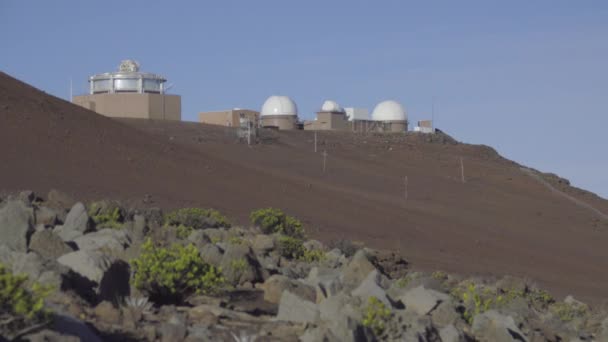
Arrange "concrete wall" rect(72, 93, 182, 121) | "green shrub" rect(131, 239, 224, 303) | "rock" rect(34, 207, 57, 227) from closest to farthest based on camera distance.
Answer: "green shrub" rect(131, 239, 224, 303), "rock" rect(34, 207, 57, 227), "concrete wall" rect(72, 93, 182, 121)

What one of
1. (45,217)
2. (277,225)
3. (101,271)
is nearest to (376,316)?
(101,271)

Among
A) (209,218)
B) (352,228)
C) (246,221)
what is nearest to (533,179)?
(352,228)

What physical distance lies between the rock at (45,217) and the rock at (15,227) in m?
1.95

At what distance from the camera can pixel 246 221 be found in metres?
23.2

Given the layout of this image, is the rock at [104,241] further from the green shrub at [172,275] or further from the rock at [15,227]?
the green shrub at [172,275]

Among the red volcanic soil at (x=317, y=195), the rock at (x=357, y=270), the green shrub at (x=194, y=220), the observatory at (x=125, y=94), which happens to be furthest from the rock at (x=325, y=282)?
the observatory at (x=125, y=94)

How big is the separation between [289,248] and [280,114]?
162 feet

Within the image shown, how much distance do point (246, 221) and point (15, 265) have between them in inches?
600

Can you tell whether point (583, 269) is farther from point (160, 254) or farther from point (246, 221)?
point (160, 254)

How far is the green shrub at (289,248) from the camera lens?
15.1 m

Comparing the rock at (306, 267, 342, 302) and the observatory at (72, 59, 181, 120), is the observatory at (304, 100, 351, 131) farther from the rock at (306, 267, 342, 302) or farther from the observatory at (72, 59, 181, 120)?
the rock at (306, 267, 342, 302)

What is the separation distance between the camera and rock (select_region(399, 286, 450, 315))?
10.2 m

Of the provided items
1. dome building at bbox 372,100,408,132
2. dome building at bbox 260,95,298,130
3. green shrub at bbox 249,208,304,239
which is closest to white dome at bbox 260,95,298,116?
dome building at bbox 260,95,298,130

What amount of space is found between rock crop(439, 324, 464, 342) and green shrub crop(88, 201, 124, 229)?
19.4 ft
